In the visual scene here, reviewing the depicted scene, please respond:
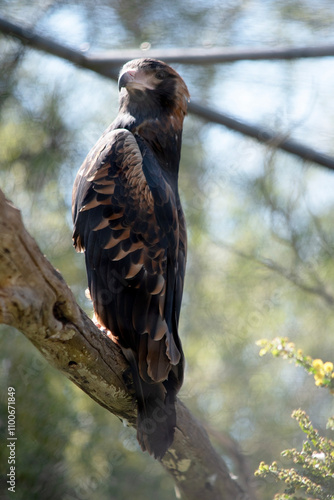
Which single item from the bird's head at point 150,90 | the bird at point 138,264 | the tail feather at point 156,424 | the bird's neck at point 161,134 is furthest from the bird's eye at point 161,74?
the tail feather at point 156,424

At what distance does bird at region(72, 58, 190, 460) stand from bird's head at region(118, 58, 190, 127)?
0.88 feet

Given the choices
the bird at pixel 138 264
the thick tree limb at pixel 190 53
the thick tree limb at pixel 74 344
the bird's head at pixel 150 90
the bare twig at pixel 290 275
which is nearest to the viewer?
the thick tree limb at pixel 74 344

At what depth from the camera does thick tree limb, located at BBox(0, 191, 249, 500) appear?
150 centimetres

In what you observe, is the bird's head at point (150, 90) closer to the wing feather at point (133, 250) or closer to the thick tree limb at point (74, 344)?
the wing feather at point (133, 250)

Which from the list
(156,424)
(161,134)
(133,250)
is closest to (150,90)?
(161,134)

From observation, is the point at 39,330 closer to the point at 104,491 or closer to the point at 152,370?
the point at 152,370

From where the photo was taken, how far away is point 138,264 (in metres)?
2.18

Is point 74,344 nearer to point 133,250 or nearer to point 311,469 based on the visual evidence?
point 133,250

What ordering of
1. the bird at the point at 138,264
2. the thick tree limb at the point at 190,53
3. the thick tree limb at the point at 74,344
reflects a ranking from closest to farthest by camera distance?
1. the thick tree limb at the point at 74,344
2. the bird at the point at 138,264
3. the thick tree limb at the point at 190,53

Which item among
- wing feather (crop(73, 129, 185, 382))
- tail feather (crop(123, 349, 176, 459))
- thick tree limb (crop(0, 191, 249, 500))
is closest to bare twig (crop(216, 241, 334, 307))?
thick tree limb (crop(0, 191, 249, 500))

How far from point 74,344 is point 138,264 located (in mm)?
478

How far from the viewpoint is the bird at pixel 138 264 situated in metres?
2.12

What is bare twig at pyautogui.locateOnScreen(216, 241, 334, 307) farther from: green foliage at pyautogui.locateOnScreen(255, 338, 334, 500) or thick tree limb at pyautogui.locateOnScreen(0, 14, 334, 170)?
green foliage at pyautogui.locateOnScreen(255, 338, 334, 500)

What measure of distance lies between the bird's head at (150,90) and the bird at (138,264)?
0.88 feet
